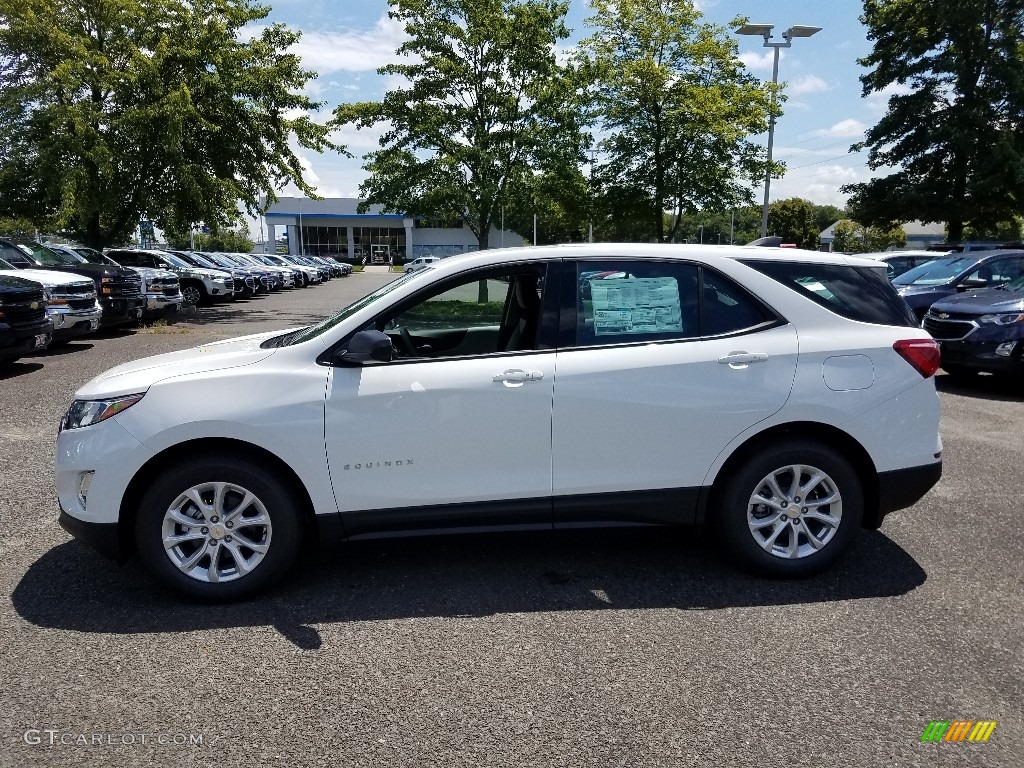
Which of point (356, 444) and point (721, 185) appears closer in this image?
point (356, 444)

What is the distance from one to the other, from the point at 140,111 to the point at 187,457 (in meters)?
18.0

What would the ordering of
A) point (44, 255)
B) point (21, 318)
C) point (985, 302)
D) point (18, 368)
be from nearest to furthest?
point (985, 302)
point (21, 318)
point (18, 368)
point (44, 255)

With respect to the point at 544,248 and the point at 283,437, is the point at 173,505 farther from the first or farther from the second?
the point at 544,248

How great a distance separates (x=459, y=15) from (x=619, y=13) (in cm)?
391

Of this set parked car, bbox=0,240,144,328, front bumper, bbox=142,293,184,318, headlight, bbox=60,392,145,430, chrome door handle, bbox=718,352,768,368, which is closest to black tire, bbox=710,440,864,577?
chrome door handle, bbox=718,352,768,368

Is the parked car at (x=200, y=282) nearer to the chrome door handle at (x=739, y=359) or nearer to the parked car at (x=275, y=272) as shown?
the parked car at (x=275, y=272)

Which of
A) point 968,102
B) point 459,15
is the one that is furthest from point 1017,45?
point 459,15

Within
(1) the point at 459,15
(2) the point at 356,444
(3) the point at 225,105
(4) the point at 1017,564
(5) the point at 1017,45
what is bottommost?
(4) the point at 1017,564

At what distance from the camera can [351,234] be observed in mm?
84062

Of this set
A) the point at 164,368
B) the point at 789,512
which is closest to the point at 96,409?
the point at 164,368

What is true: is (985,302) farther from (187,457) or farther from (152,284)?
(152,284)

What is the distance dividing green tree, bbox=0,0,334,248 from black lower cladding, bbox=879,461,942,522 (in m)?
18.9

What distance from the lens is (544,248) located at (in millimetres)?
4098

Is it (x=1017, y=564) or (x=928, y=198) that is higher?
(x=928, y=198)
